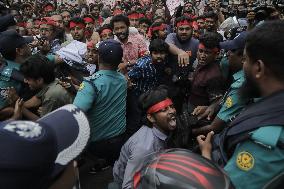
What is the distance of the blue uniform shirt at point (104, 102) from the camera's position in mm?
3318

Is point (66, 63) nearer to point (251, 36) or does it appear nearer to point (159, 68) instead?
point (159, 68)

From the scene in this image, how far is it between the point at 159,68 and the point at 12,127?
3367 mm

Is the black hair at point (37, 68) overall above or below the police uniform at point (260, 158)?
below

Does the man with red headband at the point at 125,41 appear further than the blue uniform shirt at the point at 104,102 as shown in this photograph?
Yes

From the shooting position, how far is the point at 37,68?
3.43 metres

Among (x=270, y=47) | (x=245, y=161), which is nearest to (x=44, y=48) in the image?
(x=270, y=47)

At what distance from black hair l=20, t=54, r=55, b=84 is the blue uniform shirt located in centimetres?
40

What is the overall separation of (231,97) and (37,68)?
1.78 m

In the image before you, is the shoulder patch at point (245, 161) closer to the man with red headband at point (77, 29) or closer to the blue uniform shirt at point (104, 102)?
the blue uniform shirt at point (104, 102)

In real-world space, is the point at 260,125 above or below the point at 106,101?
above

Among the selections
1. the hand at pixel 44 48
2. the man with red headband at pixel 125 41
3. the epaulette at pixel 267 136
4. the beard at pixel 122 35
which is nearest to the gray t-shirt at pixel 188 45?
the man with red headband at pixel 125 41

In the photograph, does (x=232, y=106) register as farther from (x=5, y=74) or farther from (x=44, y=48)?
(x=44, y=48)

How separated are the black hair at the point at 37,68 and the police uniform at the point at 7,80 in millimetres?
119

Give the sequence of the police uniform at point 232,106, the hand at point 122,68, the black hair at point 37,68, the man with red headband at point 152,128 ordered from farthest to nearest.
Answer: the hand at point 122,68, the black hair at point 37,68, the man with red headband at point 152,128, the police uniform at point 232,106
